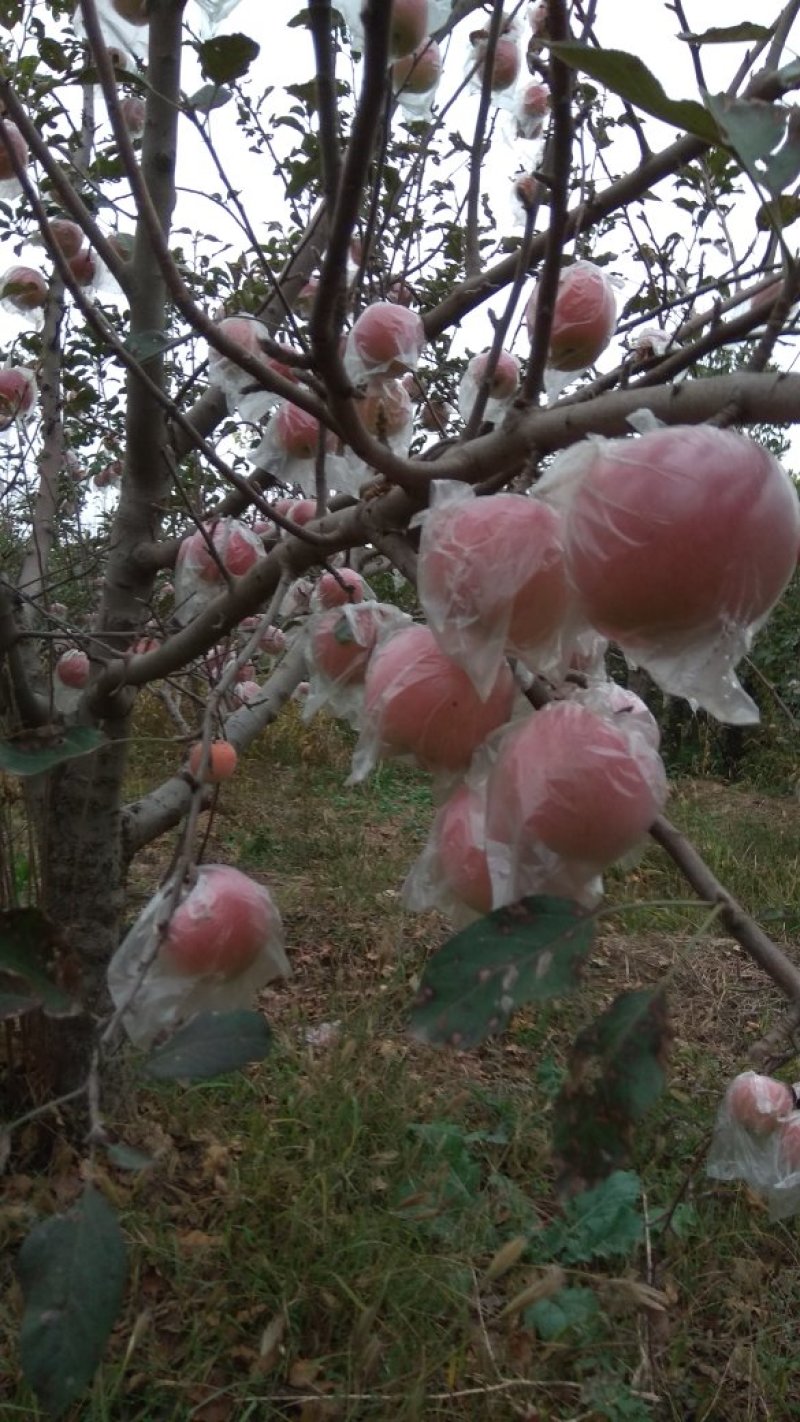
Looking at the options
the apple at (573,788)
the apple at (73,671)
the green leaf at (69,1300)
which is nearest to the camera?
the green leaf at (69,1300)

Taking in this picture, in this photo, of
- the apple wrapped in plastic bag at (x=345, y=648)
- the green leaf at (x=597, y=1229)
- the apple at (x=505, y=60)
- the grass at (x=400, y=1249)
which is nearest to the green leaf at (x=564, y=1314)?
the grass at (x=400, y=1249)

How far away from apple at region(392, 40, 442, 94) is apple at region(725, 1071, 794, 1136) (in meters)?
1.51

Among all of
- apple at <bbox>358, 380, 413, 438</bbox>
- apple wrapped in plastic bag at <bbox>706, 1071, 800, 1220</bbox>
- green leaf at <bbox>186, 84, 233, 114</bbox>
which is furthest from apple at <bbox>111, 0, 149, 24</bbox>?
apple wrapped in plastic bag at <bbox>706, 1071, 800, 1220</bbox>

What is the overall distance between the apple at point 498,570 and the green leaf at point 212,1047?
23 cm

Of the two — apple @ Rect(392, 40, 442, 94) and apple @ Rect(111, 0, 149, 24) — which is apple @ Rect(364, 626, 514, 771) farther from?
apple @ Rect(392, 40, 442, 94)

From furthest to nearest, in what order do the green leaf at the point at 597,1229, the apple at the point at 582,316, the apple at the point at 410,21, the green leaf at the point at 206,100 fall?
the green leaf at the point at 597,1229 < the apple at the point at 410,21 < the green leaf at the point at 206,100 < the apple at the point at 582,316

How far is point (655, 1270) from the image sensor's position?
1.60m

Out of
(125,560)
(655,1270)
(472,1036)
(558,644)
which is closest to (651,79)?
(558,644)

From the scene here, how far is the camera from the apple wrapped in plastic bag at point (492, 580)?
0.55m

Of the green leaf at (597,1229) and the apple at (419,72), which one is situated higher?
the apple at (419,72)

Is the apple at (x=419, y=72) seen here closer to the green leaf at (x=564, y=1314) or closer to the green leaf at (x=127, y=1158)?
the green leaf at (x=127, y=1158)

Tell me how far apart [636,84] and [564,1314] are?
1580mm

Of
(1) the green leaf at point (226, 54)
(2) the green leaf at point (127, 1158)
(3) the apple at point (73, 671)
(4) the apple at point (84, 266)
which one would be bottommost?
(3) the apple at point (73, 671)

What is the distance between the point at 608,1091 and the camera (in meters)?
0.42
